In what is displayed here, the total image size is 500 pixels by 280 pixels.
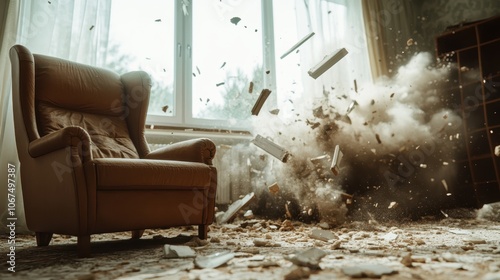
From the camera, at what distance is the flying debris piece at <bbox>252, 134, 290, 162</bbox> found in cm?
280

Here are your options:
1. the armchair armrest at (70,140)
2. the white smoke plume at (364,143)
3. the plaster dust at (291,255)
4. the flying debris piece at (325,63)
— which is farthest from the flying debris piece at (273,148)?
the armchair armrest at (70,140)

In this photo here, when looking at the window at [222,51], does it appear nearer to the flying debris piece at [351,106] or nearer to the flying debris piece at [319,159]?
the flying debris piece at [351,106]

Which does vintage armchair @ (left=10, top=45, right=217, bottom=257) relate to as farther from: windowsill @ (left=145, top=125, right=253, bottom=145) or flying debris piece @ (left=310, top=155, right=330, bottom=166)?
flying debris piece @ (left=310, top=155, right=330, bottom=166)

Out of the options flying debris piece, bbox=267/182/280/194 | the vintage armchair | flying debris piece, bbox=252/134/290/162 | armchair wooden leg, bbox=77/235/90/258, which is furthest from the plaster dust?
flying debris piece, bbox=252/134/290/162

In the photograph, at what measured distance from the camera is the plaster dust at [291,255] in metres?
1.15

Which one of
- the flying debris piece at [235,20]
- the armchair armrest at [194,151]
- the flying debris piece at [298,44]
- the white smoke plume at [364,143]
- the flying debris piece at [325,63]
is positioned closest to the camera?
the armchair armrest at [194,151]

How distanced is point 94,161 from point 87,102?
84 centimetres

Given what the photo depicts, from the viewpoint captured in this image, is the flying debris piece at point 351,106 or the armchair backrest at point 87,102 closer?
the armchair backrest at point 87,102

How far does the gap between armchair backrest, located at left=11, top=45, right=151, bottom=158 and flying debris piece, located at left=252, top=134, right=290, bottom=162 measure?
920 mm

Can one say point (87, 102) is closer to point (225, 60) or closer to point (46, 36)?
point (46, 36)

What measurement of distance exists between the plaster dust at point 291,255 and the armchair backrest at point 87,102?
2.05 feet

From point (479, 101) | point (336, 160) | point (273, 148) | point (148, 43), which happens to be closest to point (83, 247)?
point (273, 148)

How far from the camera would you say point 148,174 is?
70.4 inches

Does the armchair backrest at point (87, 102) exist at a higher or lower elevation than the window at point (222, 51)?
lower
